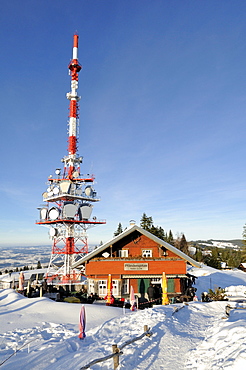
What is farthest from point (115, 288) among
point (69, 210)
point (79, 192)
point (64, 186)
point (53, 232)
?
point (64, 186)

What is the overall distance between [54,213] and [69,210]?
8.12 ft

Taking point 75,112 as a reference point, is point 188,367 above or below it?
below

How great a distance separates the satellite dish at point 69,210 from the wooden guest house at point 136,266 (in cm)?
1966

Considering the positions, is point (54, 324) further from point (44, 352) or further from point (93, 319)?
point (44, 352)

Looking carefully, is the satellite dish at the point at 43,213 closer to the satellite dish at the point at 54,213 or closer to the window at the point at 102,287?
the satellite dish at the point at 54,213

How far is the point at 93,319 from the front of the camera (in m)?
14.3

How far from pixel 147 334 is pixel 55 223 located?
35.3 m

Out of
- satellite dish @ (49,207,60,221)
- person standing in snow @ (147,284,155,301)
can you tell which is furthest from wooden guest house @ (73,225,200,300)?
satellite dish @ (49,207,60,221)

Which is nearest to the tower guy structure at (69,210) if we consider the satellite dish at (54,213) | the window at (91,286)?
the satellite dish at (54,213)

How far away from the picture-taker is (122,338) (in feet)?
33.2

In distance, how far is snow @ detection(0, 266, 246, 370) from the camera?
7.90m

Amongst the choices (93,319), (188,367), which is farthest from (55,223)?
(188,367)

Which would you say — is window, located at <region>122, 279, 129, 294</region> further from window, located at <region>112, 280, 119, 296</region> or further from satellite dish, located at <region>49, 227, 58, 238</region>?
satellite dish, located at <region>49, 227, 58, 238</region>

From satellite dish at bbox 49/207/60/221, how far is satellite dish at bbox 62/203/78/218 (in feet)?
3.61
